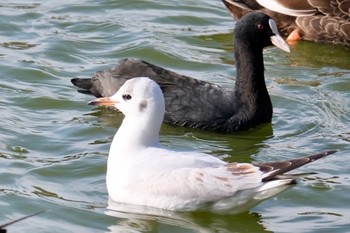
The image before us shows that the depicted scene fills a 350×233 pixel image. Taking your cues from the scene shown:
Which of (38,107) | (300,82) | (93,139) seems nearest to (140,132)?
(93,139)

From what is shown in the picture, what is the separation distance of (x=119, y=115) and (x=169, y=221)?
9.26 ft

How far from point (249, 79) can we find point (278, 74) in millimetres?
1643

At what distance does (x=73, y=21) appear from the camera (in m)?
14.5

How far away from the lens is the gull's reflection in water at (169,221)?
8859 millimetres

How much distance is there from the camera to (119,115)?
456 inches

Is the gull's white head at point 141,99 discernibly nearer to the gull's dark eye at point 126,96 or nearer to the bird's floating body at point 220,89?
the gull's dark eye at point 126,96

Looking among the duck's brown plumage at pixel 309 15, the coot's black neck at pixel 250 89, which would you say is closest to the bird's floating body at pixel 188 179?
the coot's black neck at pixel 250 89

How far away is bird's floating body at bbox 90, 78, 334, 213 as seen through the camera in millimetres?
8641

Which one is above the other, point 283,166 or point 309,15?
point 309,15

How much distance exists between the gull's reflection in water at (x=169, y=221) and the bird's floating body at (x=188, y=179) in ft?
0.29

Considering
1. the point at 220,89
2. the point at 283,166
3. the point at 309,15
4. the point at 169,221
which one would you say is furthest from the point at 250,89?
the point at 309,15

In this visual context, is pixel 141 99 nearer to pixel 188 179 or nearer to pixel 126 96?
pixel 126 96

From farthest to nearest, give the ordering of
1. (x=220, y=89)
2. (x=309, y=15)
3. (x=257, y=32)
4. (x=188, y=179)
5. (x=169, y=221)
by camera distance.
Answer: (x=309, y=15)
(x=257, y=32)
(x=220, y=89)
(x=169, y=221)
(x=188, y=179)

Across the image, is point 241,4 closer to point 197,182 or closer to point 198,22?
point 198,22
